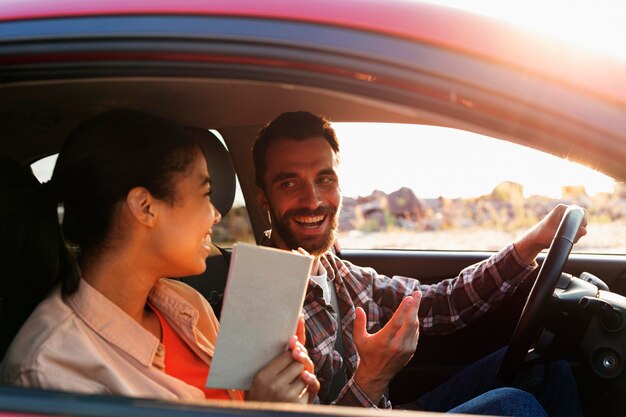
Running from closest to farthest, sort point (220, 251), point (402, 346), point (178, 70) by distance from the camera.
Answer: point (178, 70) → point (402, 346) → point (220, 251)

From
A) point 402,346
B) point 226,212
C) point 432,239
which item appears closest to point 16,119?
point 226,212

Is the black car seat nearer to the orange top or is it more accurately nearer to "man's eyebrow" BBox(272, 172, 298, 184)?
"man's eyebrow" BBox(272, 172, 298, 184)

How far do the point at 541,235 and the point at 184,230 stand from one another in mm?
1346

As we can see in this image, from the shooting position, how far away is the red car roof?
40.8 inches

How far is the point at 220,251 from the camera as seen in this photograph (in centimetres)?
263

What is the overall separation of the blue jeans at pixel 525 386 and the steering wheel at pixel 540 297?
108 millimetres

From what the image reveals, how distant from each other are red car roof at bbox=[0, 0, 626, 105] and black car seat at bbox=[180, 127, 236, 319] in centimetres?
136

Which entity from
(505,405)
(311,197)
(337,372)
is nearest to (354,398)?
(505,405)

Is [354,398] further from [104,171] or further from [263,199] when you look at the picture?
[263,199]

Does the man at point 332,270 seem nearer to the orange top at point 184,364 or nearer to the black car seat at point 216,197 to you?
the black car seat at point 216,197

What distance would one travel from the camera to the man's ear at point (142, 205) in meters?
1.49

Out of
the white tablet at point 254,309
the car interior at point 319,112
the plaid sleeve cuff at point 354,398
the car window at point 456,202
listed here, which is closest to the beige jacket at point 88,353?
the white tablet at point 254,309

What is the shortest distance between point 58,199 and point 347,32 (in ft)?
2.60

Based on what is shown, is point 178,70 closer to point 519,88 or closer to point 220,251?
point 519,88
